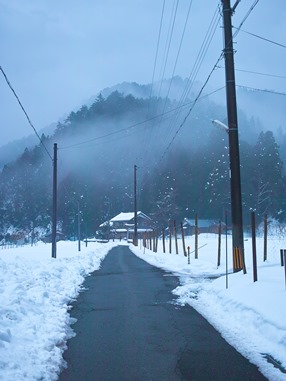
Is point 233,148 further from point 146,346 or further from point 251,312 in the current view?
point 146,346

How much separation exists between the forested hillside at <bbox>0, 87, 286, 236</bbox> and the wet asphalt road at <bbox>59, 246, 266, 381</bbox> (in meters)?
51.2

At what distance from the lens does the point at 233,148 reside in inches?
598

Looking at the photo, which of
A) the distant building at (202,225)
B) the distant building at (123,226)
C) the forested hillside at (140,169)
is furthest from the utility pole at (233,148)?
the distant building at (123,226)

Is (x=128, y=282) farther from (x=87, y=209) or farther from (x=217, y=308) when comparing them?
(x=87, y=209)

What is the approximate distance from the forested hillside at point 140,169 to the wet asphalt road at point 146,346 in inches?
2015

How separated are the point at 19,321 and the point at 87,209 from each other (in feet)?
327

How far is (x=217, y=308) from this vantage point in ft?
31.6

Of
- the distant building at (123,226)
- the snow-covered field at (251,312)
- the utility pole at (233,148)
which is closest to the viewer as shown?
the snow-covered field at (251,312)

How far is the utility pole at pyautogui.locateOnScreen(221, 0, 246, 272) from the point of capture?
582 inches

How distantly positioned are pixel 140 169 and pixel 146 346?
10358cm

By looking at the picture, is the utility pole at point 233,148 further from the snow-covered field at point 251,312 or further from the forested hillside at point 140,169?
the forested hillside at point 140,169

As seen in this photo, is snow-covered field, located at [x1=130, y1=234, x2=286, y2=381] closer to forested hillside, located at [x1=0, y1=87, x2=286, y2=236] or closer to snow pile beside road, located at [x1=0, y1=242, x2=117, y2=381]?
snow pile beside road, located at [x1=0, y1=242, x2=117, y2=381]

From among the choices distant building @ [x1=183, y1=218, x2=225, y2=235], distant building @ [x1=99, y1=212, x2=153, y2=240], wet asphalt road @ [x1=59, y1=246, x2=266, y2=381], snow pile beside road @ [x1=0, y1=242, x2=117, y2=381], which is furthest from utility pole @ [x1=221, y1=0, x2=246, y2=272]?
distant building @ [x1=99, y1=212, x2=153, y2=240]

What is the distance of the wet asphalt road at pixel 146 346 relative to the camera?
5227mm
